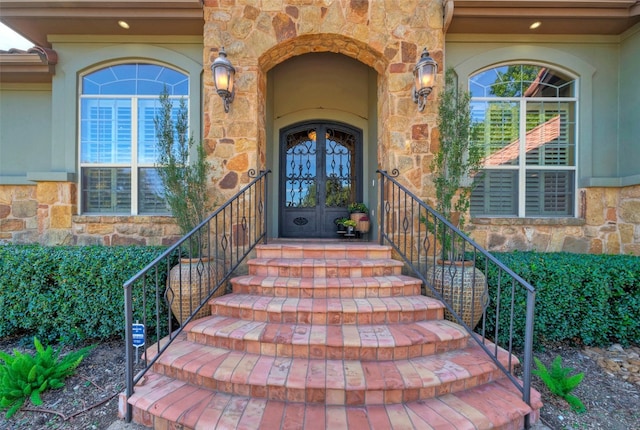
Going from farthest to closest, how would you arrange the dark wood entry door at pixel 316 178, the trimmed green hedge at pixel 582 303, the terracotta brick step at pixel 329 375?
1. the dark wood entry door at pixel 316 178
2. the trimmed green hedge at pixel 582 303
3. the terracotta brick step at pixel 329 375

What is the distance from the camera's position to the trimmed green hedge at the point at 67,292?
9.26ft

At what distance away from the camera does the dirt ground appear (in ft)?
6.60

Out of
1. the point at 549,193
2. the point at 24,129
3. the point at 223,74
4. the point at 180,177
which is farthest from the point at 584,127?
the point at 24,129

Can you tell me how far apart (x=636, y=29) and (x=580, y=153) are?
163 cm

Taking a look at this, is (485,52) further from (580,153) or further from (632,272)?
(632,272)

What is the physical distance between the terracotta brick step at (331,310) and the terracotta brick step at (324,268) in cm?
35

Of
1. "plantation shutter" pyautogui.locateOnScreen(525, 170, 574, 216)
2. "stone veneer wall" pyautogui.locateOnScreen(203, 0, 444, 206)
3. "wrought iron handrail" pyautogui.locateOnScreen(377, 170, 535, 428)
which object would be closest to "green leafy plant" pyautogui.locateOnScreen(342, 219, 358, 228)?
"wrought iron handrail" pyautogui.locateOnScreen(377, 170, 535, 428)

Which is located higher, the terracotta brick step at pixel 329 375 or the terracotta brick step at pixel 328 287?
the terracotta brick step at pixel 328 287

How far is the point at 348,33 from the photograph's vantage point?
344 cm

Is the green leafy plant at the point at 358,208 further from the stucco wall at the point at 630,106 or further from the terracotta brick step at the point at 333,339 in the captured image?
the stucco wall at the point at 630,106

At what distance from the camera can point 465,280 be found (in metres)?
2.74

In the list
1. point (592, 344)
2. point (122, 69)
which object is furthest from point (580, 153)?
point (122, 69)

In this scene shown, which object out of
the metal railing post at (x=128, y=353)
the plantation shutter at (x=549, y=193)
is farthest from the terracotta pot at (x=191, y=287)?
the plantation shutter at (x=549, y=193)

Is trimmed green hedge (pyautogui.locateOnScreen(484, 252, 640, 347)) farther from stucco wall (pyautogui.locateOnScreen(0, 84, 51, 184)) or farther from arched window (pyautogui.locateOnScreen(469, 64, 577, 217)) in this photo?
stucco wall (pyautogui.locateOnScreen(0, 84, 51, 184))
